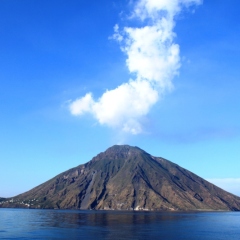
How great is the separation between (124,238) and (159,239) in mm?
11165

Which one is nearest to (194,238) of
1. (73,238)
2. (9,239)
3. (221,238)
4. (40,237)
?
(221,238)

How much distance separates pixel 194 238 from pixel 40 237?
51.1m

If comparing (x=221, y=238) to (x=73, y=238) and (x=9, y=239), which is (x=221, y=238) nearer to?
(x=73, y=238)

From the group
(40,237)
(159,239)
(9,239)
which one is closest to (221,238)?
(159,239)

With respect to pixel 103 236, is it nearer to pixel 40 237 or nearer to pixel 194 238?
pixel 40 237

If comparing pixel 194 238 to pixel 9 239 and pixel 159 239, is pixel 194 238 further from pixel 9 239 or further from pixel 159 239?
pixel 9 239

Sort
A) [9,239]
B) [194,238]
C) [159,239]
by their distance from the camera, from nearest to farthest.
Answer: [9,239] → [159,239] → [194,238]

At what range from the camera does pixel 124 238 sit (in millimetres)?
103188

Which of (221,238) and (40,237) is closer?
(40,237)

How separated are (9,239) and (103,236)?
29.2 m

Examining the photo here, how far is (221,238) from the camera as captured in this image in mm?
117312

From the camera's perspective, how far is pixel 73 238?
104 metres

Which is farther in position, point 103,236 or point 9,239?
point 103,236

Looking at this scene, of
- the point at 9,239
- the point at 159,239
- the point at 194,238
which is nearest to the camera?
the point at 9,239
